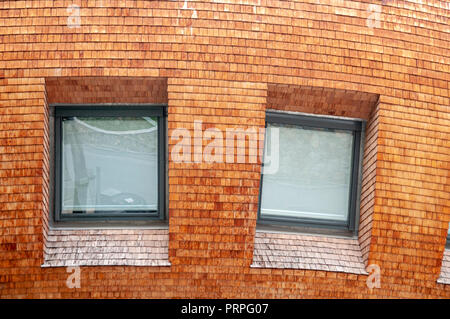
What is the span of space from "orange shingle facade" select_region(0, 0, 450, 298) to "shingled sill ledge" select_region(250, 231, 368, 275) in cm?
14

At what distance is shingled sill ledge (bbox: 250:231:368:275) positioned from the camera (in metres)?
8.71

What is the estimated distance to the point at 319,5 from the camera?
8680mm

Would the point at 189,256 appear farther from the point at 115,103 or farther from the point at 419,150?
the point at 419,150

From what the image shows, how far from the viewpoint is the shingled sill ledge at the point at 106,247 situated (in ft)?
27.7

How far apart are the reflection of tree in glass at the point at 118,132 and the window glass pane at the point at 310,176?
75.2 inches

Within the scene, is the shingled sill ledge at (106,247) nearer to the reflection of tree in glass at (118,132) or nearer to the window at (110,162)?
the window at (110,162)

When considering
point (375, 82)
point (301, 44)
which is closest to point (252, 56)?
point (301, 44)

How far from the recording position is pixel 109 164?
8.97 m
